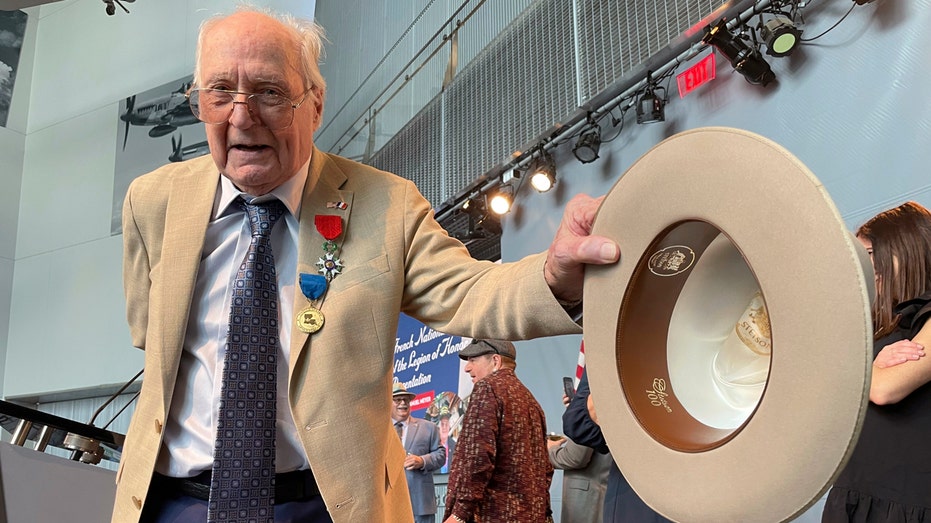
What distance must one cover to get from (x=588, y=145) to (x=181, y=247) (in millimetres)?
4227

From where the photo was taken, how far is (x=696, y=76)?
448 cm

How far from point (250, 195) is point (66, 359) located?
1153 centimetres

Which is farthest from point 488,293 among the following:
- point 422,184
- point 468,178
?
point 422,184

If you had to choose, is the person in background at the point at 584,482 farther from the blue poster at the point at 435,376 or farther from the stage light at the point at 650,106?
the blue poster at the point at 435,376

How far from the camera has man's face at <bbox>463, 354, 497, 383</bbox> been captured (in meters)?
3.94

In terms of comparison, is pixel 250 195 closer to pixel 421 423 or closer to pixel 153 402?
pixel 153 402

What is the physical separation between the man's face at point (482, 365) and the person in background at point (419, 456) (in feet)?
5.72

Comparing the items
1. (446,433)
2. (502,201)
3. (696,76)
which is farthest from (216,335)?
(446,433)

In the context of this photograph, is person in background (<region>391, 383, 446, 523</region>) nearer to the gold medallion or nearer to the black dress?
the black dress

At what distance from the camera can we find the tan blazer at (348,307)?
115 centimetres

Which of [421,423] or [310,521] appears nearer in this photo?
[310,521]

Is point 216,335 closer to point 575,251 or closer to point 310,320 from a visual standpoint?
point 310,320

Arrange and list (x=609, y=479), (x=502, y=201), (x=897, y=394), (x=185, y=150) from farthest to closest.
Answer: (x=185, y=150)
(x=502, y=201)
(x=609, y=479)
(x=897, y=394)

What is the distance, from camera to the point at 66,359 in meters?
11.4
